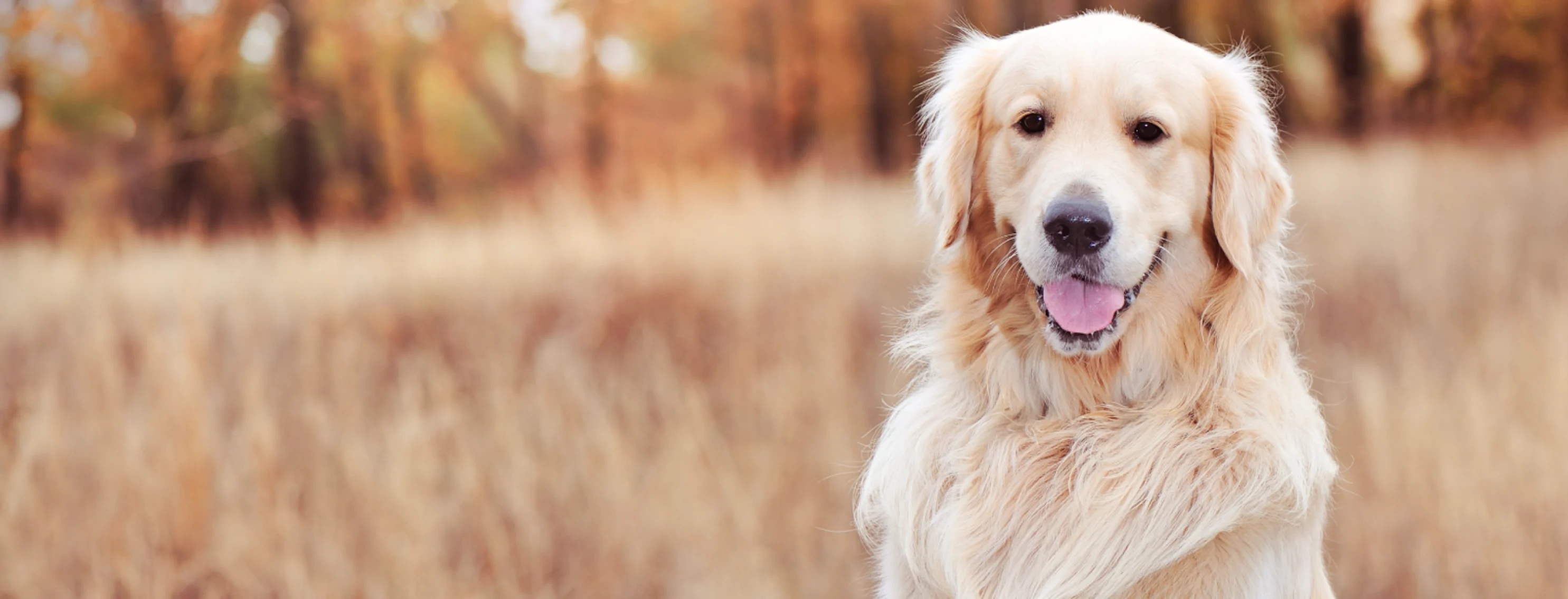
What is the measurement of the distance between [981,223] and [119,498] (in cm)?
283

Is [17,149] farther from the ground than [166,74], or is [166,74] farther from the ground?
[166,74]

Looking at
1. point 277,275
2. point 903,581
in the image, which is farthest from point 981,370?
point 277,275

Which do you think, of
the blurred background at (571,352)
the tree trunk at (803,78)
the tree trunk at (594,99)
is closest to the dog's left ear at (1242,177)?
the blurred background at (571,352)

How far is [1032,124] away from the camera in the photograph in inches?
69.0

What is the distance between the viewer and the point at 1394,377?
14.5 feet

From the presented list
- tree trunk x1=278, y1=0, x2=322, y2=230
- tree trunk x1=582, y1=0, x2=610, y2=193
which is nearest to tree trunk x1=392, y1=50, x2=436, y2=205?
tree trunk x1=278, y1=0, x2=322, y2=230

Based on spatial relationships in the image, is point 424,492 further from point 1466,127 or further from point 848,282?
point 1466,127

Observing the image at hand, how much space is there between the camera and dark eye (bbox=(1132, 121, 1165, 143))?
169 cm

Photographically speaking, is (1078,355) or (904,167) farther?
(904,167)

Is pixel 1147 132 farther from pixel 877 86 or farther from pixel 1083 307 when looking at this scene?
pixel 877 86

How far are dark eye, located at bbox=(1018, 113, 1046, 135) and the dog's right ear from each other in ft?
0.46

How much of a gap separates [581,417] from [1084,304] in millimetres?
2667

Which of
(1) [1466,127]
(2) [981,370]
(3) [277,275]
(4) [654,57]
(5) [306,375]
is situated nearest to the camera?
(2) [981,370]

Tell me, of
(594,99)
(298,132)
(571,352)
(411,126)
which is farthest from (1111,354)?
(411,126)
